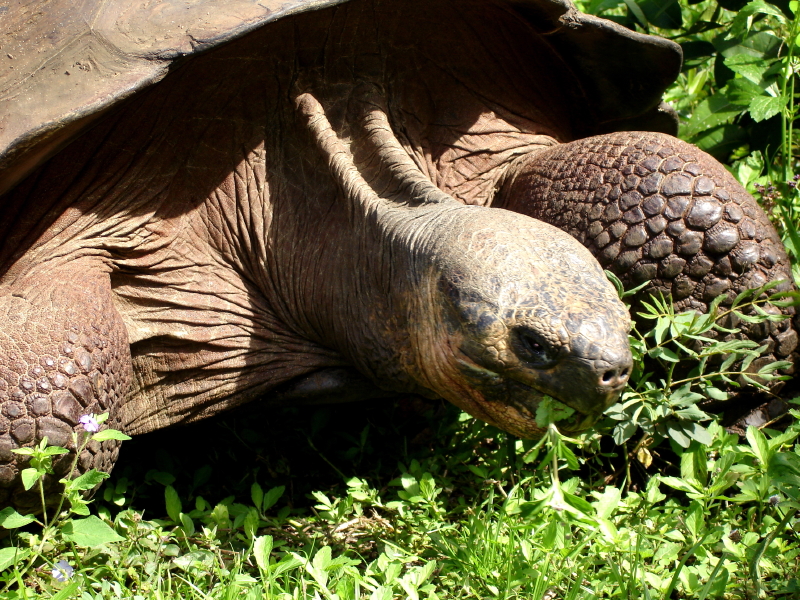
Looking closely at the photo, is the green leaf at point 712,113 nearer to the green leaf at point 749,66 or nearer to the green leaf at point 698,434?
the green leaf at point 749,66

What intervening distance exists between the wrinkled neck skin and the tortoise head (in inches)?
3.6

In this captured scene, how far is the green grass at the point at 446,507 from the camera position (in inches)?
78.0

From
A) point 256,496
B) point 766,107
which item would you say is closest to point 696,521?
point 256,496

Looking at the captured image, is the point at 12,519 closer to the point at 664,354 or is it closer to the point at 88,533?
the point at 88,533

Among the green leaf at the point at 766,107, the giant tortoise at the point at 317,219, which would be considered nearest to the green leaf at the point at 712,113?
the green leaf at the point at 766,107

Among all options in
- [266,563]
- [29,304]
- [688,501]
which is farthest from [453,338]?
[29,304]

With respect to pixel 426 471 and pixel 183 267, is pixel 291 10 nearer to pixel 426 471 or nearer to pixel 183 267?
pixel 183 267

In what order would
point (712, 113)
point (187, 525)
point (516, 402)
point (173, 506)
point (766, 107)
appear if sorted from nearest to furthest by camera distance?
point (516, 402) → point (187, 525) → point (173, 506) → point (766, 107) → point (712, 113)

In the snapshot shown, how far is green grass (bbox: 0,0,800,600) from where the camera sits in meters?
1.98

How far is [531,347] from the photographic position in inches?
75.3

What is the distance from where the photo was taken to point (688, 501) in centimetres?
250

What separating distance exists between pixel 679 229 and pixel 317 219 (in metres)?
1.14

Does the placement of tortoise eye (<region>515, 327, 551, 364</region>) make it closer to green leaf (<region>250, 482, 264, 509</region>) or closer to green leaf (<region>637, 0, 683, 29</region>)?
green leaf (<region>250, 482, 264, 509</region>)

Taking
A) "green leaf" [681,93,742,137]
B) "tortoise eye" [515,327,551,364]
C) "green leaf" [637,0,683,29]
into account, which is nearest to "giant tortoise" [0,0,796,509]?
"tortoise eye" [515,327,551,364]
